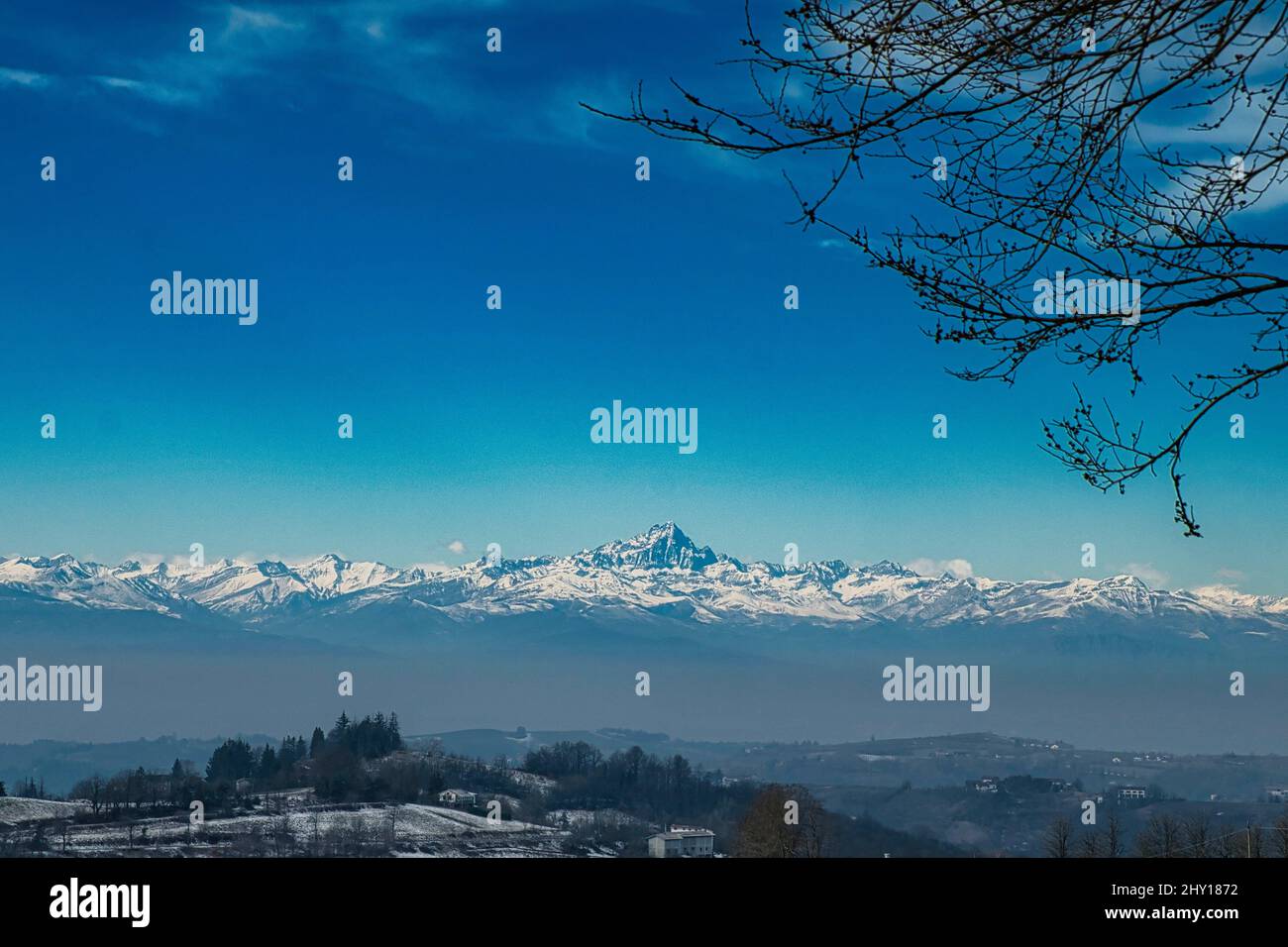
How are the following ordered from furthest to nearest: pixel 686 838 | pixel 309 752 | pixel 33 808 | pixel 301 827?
pixel 309 752
pixel 33 808
pixel 686 838
pixel 301 827

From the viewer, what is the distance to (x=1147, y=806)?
38438mm

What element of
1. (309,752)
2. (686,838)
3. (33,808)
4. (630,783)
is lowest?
(630,783)

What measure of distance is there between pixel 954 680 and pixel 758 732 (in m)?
125

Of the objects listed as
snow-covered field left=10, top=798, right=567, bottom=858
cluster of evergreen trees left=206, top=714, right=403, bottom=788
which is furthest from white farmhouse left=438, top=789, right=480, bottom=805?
cluster of evergreen trees left=206, top=714, right=403, bottom=788

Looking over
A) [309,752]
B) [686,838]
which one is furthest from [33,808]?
[686,838]

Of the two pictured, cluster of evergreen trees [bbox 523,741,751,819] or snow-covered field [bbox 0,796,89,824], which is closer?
snow-covered field [bbox 0,796,89,824]

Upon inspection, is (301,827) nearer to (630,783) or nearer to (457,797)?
(457,797)

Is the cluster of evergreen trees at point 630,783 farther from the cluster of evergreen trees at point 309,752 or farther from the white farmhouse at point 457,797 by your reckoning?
the cluster of evergreen trees at point 309,752

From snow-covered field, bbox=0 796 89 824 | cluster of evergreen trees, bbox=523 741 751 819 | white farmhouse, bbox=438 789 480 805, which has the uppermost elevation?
snow-covered field, bbox=0 796 89 824

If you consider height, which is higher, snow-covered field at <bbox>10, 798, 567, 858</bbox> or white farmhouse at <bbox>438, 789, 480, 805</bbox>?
snow-covered field at <bbox>10, 798, 567, 858</bbox>

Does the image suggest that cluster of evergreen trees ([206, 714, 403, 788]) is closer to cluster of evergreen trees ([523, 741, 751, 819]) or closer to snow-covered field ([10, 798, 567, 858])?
snow-covered field ([10, 798, 567, 858])

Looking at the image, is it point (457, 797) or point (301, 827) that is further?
point (457, 797)
